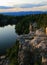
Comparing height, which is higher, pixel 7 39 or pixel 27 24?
pixel 27 24

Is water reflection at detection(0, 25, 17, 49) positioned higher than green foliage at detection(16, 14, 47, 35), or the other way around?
green foliage at detection(16, 14, 47, 35)

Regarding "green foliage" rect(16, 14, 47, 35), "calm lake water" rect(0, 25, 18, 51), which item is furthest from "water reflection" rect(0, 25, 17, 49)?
"green foliage" rect(16, 14, 47, 35)

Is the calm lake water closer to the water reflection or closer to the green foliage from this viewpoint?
the water reflection

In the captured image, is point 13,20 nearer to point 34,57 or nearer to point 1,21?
point 1,21

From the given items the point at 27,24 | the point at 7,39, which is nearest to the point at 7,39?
the point at 7,39

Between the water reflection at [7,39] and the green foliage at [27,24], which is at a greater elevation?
the green foliage at [27,24]

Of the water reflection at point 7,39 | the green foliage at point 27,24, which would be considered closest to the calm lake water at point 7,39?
the water reflection at point 7,39

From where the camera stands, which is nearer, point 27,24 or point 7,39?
point 7,39

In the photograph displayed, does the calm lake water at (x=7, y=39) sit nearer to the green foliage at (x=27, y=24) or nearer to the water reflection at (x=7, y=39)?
the water reflection at (x=7, y=39)

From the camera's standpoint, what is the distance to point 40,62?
29.8 feet

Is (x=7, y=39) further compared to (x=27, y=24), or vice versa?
(x=27, y=24)

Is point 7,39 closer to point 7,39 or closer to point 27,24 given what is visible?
point 7,39

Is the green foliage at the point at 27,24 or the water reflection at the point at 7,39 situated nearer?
the water reflection at the point at 7,39

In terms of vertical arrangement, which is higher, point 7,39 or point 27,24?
point 27,24
